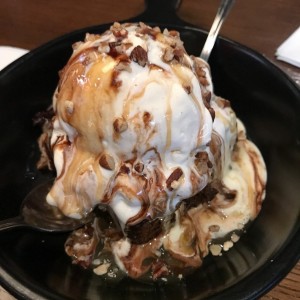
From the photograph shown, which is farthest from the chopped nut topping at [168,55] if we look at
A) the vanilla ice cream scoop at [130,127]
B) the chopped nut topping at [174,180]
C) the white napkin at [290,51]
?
the white napkin at [290,51]

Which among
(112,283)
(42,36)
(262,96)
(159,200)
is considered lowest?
(112,283)

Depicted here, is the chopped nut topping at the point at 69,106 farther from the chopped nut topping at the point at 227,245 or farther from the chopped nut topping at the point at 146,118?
the chopped nut topping at the point at 227,245

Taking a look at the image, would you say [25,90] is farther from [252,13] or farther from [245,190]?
[252,13]

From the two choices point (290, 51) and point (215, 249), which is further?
point (290, 51)

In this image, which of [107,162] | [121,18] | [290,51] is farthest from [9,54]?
[290,51]

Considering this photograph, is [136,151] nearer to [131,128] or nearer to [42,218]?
[131,128]

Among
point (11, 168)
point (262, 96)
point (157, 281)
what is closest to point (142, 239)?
point (157, 281)
